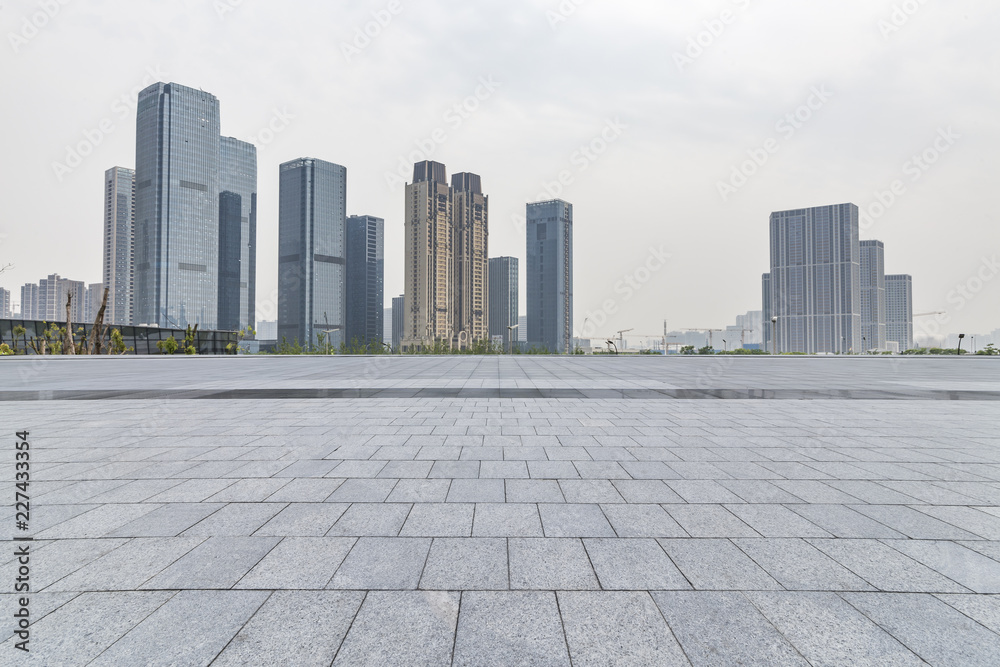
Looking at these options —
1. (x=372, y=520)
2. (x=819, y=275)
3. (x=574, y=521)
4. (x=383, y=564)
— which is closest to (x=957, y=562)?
(x=574, y=521)

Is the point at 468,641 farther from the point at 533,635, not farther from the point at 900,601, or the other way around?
the point at 900,601

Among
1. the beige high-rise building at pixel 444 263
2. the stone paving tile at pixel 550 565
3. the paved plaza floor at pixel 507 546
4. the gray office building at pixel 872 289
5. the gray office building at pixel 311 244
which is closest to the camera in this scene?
the paved plaza floor at pixel 507 546

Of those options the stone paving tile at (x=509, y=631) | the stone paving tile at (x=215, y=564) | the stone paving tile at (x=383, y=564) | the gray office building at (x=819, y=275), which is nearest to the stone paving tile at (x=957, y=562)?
the stone paving tile at (x=509, y=631)

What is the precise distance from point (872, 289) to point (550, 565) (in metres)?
137

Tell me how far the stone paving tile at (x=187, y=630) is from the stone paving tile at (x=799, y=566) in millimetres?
3012

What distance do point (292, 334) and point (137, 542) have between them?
17660 cm

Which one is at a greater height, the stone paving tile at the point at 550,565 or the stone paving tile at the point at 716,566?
the stone paving tile at the point at 550,565

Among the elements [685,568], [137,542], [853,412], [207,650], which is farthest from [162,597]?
[853,412]

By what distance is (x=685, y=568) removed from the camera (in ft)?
10.5

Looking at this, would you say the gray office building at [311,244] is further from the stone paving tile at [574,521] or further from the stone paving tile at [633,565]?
the stone paving tile at [633,565]

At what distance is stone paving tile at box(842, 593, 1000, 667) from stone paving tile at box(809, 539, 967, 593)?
0.46 ft

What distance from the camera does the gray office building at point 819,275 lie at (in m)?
99.2

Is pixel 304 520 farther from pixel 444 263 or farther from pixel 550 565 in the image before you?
pixel 444 263

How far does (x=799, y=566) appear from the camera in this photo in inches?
127
